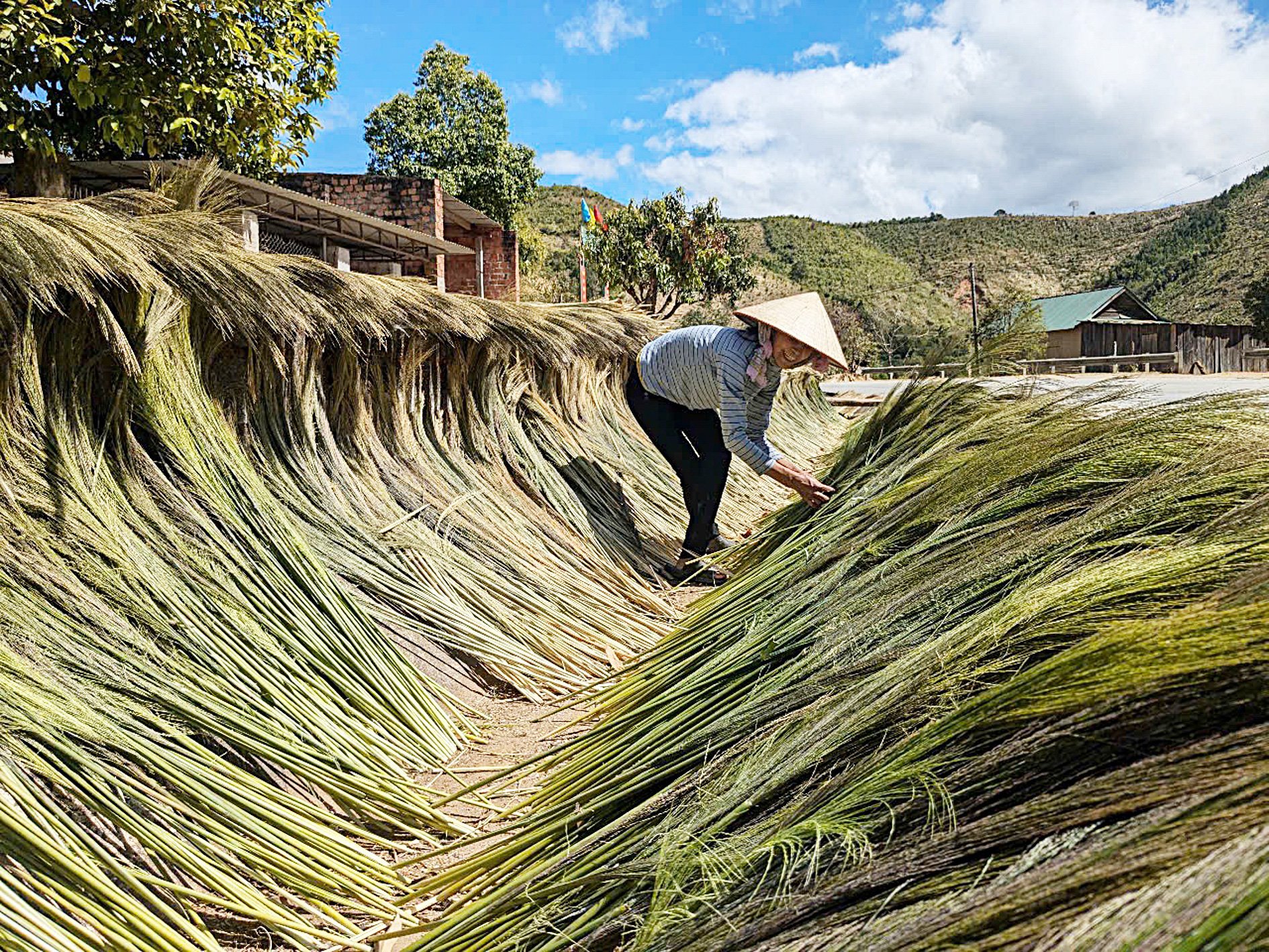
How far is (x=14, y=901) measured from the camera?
123 centimetres

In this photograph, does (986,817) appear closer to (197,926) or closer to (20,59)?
(197,926)

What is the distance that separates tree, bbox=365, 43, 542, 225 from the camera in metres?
24.5

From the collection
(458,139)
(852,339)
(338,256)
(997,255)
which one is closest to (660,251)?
A: (458,139)

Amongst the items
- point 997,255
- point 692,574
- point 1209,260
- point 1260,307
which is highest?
point 997,255

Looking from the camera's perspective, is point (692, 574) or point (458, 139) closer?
point (692, 574)

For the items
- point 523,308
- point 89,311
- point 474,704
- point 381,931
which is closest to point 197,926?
point 381,931

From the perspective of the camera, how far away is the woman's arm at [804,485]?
2.91 meters

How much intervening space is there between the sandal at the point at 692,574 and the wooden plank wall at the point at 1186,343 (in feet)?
85.2

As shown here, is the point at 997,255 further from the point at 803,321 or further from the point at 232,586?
the point at 232,586

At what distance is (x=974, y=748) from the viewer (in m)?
0.99

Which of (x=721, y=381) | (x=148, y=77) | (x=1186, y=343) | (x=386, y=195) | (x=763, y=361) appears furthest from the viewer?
(x=1186, y=343)

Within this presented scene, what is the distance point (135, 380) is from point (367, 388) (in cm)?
112

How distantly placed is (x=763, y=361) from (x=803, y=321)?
Result: 0.23m

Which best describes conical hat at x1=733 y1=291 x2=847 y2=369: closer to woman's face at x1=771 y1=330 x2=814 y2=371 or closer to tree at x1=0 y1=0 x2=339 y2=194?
woman's face at x1=771 y1=330 x2=814 y2=371
